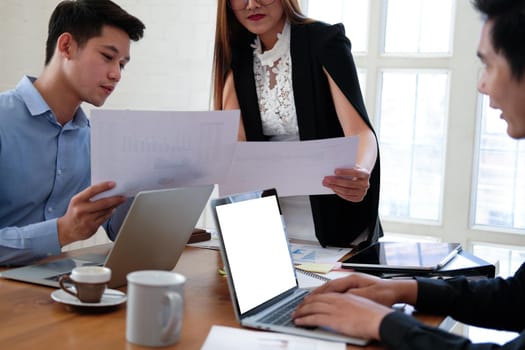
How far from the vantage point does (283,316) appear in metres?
1.05

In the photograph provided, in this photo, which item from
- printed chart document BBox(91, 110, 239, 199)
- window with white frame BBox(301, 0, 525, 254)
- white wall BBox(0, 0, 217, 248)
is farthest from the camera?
white wall BBox(0, 0, 217, 248)

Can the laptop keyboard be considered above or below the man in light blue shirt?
below

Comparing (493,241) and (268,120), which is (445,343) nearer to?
(268,120)

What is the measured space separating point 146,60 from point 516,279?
262 centimetres

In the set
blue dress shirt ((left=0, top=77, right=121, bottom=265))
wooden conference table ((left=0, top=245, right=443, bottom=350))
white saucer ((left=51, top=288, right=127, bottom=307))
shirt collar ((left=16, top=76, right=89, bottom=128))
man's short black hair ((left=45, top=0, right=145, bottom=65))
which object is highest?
man's short black hair ((left=45, top=0, right=145, bottom=65))

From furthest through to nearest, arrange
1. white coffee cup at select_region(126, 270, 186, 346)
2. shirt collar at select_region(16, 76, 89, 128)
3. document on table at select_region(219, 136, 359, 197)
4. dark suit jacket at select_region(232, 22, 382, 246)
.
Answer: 1. dark suit jacket at select_region(232, 22, 382, 246)
2. shirt collar at select_region(16, 76, 89, 128)
3. document on table at select_region(219, 136, 359, 197)
4. white coffee cup at select_region(126, 270, 186, 346)

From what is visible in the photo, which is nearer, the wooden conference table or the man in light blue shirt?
the wooden conference table

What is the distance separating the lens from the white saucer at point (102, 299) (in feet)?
3.42

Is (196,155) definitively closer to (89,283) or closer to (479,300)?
(89,283)

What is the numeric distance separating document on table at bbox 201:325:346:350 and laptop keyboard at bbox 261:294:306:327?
4cm

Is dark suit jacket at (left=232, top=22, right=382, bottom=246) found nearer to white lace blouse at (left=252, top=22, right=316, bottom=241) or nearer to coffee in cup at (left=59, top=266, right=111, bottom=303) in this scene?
white lace blouse at (left=252, top=22, right=316, bottom=241)

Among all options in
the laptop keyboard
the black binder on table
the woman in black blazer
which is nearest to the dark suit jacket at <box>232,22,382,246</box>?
the woman in black blazer

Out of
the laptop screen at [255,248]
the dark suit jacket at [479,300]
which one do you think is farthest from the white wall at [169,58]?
the dark suit jacket at [479,300]

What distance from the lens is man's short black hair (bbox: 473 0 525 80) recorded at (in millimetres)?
1016
